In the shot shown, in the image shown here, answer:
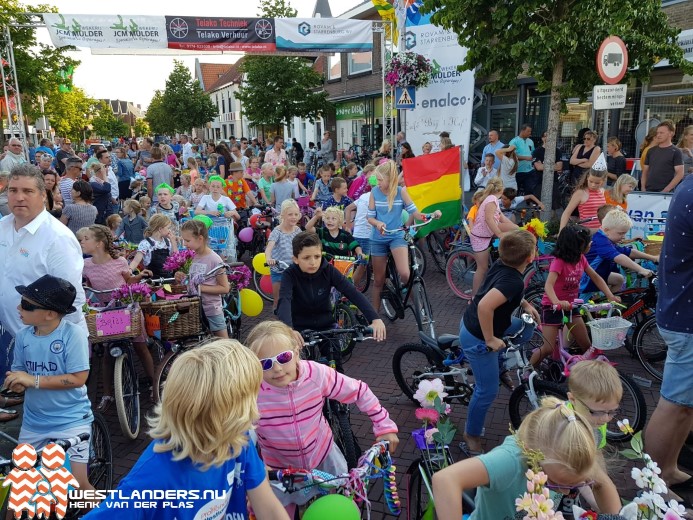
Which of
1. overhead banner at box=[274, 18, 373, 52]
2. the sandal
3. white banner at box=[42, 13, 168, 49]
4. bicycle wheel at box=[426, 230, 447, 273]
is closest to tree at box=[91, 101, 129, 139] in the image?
white banner at box=[42, 13, 168, 49]

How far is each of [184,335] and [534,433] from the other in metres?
3.38

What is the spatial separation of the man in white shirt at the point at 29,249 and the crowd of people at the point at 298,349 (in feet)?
0.03

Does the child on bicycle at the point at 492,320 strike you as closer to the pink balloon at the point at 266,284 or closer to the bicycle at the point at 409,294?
the bicycle at the point at 409,294

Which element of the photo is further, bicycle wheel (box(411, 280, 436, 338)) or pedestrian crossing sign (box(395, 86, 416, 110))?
pedestrian crossing sign (box(395, 86, 416, 110))

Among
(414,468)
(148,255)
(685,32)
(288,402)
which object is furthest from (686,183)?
(685,32)

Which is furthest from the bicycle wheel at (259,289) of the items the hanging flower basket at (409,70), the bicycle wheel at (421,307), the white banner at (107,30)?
the white banner at (107,30)

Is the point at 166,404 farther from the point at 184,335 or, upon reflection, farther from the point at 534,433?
the point at 184,335

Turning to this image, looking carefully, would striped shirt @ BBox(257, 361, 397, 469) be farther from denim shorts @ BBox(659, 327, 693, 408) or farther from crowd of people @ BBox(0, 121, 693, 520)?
denim shorts @ BBox(659, 327, 693, 408)

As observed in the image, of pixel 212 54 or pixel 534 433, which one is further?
pixel 212 54

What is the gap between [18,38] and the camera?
1762 cm

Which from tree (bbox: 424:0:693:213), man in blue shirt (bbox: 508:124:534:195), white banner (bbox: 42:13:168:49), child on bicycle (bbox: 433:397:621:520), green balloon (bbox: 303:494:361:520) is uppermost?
white banner (bbox: 42:13:168:49)

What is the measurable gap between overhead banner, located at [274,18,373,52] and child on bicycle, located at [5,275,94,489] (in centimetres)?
1276

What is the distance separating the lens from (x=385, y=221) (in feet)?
20.9

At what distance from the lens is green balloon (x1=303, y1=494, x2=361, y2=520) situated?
6.04 feet
